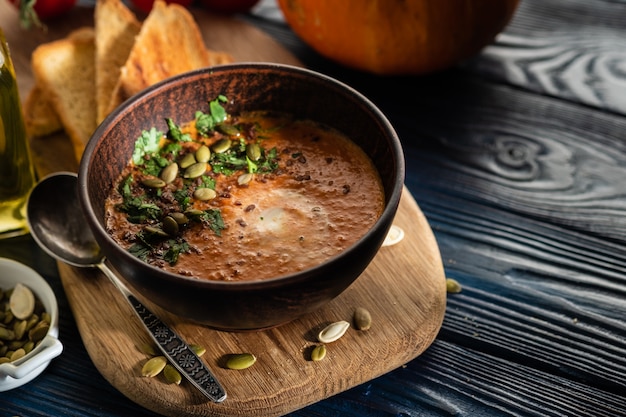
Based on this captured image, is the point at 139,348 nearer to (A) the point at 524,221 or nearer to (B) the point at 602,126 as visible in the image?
(A) the point at 524,221

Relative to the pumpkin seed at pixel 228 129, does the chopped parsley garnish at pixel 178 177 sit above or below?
below

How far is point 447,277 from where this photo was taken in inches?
100

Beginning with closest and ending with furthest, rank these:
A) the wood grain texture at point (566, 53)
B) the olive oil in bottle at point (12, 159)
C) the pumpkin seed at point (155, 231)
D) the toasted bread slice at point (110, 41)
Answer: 1. the pumpkin seed at point (155, 231)
2. the olive oil in bottle at point (12, 159)
3. the toasted bread slice at point (110, 41)
4. the wood grain texture at point (566, 53)

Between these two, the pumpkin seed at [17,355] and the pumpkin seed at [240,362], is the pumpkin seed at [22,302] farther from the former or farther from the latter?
the pumpkin seed at [240,362]

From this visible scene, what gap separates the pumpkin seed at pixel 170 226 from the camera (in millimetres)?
2156

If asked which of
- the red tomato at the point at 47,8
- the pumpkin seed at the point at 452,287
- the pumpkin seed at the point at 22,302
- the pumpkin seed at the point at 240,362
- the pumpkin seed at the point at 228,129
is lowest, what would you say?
the pumpkin seed at the point at 452,287

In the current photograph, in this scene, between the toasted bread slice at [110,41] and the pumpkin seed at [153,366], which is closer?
the pumpkin seed at [153,366]

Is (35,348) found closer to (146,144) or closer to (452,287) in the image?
(146,144)

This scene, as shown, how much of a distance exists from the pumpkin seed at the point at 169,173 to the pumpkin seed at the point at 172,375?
0.63m

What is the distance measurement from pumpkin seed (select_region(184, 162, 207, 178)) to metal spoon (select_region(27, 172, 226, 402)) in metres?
0.40

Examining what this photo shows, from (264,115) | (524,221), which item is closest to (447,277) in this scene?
(524,221)

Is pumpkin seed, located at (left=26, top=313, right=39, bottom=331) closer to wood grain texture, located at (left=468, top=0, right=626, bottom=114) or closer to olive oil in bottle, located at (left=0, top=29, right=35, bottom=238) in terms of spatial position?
olive oil in bottle, located at (left=0, top=29, right=35, bottom=238)

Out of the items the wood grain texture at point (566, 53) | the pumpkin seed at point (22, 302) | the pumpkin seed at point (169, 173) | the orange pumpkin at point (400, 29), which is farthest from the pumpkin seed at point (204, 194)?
the wood grain texture at point (566, 53)

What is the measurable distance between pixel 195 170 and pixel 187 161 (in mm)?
65
